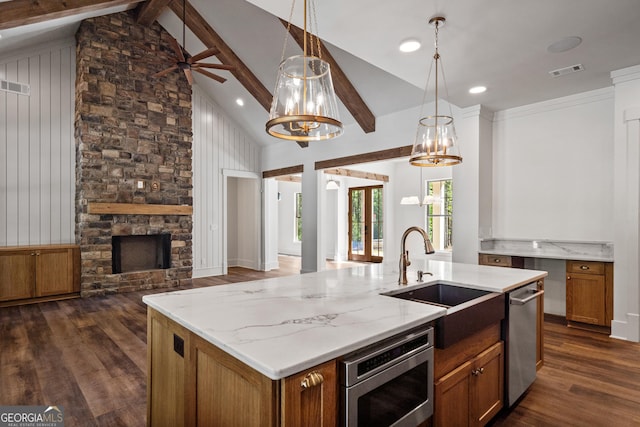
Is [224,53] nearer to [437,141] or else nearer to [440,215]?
[437,141]

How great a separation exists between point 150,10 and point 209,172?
3.02 metres

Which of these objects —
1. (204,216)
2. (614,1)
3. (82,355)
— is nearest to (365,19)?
(614,1)

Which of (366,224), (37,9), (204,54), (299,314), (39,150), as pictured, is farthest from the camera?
(366,224)

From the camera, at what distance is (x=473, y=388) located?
6.34ft

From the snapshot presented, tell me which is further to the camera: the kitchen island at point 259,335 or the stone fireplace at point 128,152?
the stone fireplace at point 128,152

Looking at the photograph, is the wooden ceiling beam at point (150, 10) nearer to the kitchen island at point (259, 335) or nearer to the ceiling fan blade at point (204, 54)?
the ceiling fan blade at point (204, 54)

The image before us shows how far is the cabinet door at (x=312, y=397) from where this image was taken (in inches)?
41.3

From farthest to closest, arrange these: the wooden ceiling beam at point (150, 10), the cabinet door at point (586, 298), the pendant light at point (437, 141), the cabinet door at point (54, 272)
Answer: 1. the wooden ceiling beam at point (150, 10)
2. the cabinet door at point (54, 272)
3. the cabinet door at point (586, 298)
4. the pendant light at point (437, 141)

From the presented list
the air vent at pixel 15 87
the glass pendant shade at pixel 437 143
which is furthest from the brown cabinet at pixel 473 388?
the air vent at pixel 15 87

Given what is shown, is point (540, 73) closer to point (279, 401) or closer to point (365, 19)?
point (365, 19)

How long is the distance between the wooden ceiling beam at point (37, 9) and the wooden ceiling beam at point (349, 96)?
2479 mm

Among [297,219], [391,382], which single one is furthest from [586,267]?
[297,219]

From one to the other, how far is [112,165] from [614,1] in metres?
6.62

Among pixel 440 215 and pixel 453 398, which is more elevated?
pixel 440 215
